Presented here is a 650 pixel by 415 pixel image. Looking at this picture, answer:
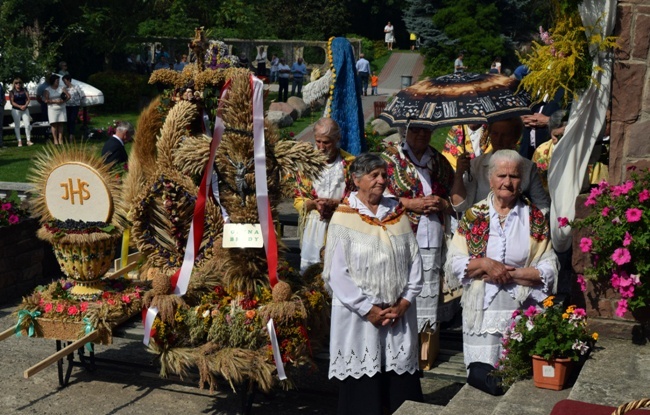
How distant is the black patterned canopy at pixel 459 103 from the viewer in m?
7.12

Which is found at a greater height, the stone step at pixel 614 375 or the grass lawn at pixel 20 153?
the grass lawn at pixel 20 153

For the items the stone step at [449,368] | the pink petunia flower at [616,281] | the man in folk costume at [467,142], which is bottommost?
the stone step at [449,368]

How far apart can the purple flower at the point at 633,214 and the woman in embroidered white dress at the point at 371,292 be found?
4.33ft

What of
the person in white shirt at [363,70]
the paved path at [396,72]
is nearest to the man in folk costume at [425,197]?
the person in white shirt at [363,70]

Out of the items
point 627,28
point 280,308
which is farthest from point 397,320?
point 627,28

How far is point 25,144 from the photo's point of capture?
21156 millimetres

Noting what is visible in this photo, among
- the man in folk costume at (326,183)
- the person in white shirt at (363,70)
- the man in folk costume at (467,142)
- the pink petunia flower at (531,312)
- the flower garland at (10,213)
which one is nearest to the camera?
the pink petunia flower at (531,312)

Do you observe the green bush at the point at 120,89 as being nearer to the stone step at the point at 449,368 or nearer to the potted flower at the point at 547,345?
the stone step at the point at 449,368

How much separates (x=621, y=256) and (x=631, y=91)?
1099 mm

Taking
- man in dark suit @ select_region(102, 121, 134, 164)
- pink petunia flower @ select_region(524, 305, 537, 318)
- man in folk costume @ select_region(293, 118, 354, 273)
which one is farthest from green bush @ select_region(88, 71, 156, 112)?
pink petunia flower @ select_region(524, 305, 537, 318)

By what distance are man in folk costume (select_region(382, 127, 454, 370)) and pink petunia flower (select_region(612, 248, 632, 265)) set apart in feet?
5.50

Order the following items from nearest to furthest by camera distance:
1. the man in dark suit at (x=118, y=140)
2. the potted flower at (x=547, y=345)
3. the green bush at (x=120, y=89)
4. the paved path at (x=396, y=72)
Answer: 1. the potted flower at (x=547, y=345)
2. the man in dark suit at (x=118, y=140)
3. the green bush at (x=120, y=89)
4. the paved path at (x=396, y=72)

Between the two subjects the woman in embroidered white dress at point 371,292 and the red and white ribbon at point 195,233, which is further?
the red and white ribbon at point 195,233

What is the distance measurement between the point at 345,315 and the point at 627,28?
251cm
